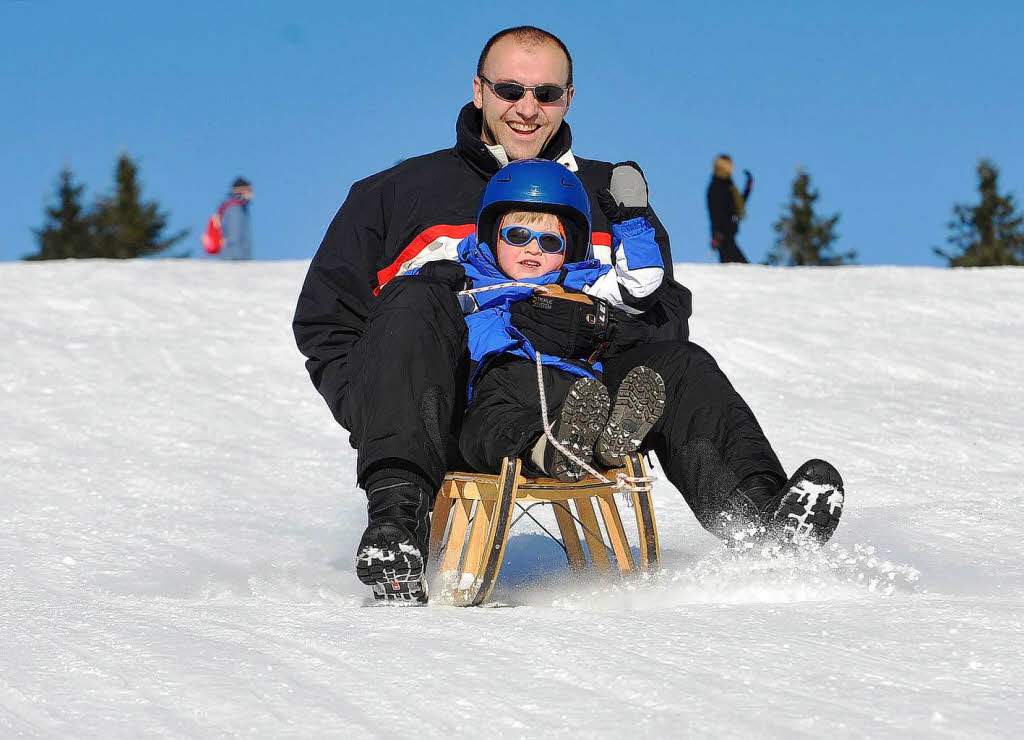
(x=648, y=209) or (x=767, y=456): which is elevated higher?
(x=648, y=209)

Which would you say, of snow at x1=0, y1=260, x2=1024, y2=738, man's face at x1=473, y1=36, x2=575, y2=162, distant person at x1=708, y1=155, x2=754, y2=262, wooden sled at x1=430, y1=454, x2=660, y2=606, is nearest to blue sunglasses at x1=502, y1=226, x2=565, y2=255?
man's face at x1=473, y1=36, x2=575, y2=162

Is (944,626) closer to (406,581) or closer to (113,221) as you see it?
(406,581)

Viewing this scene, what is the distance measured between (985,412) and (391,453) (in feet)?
17.0

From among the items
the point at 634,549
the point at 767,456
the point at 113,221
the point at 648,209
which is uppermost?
the point at 113,221

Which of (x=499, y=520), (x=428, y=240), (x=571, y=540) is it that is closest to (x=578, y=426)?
(x=499, y=520)

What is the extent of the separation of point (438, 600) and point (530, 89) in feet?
4.70

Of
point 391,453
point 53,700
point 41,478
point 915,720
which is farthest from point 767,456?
point 41,478

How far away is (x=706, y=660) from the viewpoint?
6.66 feet

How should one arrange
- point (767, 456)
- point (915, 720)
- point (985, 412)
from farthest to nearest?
point (985, 412) → point (767, 456) → point (915, 720)

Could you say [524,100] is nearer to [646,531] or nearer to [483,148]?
[483,148]

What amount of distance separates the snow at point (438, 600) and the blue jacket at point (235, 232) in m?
5.19

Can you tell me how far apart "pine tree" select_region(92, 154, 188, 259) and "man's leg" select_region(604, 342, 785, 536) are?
35244 mm

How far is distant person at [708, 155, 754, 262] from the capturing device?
1358cm

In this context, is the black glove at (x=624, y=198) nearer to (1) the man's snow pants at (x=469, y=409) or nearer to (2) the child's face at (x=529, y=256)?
(2) the child's face at (x=529, y=256)
